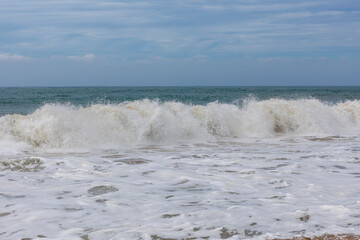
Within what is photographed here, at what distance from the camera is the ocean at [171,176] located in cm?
445

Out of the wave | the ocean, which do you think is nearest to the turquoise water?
the wave

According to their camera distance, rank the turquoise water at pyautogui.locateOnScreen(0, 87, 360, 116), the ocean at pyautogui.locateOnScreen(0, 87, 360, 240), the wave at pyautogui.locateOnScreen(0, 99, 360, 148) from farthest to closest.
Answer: the turquoise water at pyautogui.locateOnScreen(0, 87, 360, 116) → the wave at pyautogui.locateOnScreen(0, 99, 360, 148) → the ocean at pyautogui.locateOnScreen(0, 87, 360, 240)

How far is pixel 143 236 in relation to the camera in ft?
13.6

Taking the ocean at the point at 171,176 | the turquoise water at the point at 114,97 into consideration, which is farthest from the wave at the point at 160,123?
the turquoise water at the point at 114,97

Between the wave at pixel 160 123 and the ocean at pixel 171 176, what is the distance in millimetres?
44

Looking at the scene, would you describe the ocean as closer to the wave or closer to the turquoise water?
the wave

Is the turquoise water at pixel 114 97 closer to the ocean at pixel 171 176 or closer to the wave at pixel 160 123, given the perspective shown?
the wave at pixel 160 123

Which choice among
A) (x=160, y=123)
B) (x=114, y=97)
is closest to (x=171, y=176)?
(x=160, y=123)

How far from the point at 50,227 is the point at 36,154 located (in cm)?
551

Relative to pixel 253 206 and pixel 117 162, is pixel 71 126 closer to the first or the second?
pixel 117 162

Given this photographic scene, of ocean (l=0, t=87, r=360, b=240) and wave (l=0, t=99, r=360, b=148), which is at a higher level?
wave (l=0, t=99, r=360, b=148)

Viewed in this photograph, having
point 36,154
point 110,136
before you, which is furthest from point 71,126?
point 36,154

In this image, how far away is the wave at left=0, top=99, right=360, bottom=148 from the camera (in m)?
11.1

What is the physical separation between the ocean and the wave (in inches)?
1.7
